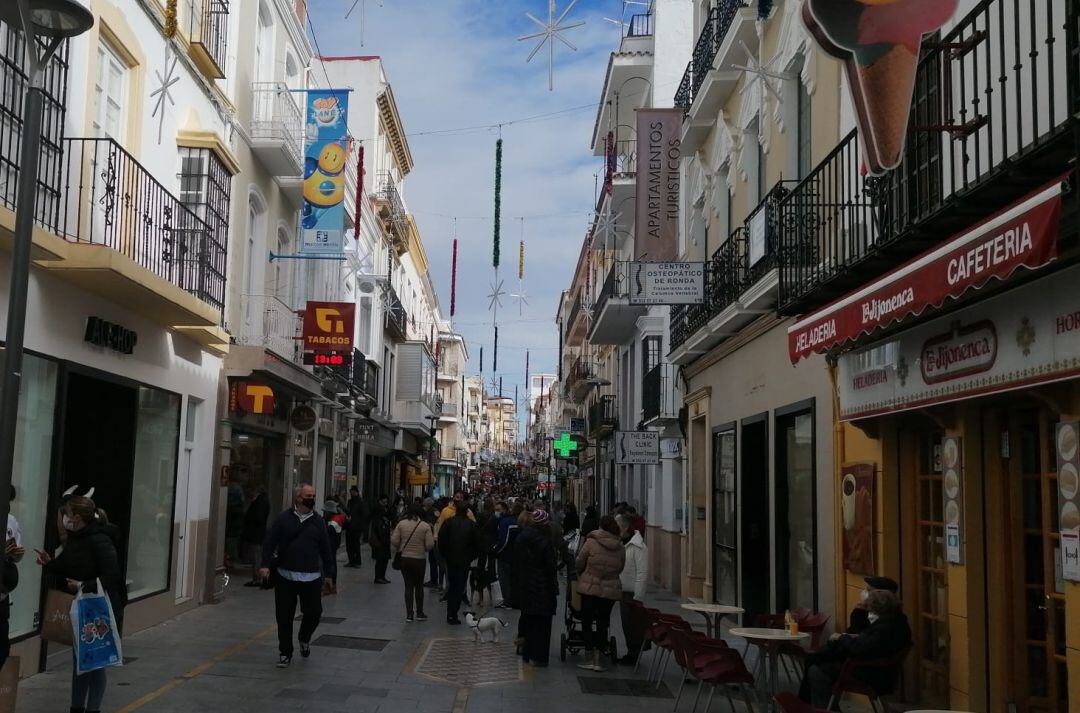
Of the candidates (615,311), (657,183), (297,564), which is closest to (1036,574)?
(297,564)

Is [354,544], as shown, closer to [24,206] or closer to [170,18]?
[170,18]

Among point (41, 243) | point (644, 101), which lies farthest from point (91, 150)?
point (644, 101)

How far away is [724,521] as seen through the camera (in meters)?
16.8

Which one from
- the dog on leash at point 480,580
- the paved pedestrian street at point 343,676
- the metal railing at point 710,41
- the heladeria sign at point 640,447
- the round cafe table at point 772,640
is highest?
the metal railing at point 710,41

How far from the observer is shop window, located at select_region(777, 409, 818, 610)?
12211mm

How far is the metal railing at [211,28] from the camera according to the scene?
14195mm

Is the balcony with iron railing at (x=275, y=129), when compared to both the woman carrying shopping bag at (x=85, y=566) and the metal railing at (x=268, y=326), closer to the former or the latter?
the metal railing at (x=268, y=326)

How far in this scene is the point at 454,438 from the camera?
77688 mm

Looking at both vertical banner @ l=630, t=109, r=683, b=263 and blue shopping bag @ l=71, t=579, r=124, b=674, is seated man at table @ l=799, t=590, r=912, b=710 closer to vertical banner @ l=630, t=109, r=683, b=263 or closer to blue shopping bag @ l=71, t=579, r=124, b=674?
blue shopping bag @ l=71, t=579, r=124, b=674

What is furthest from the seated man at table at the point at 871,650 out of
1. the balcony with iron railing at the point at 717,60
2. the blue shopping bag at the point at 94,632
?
the balcony with iron railing at the point at 717,60

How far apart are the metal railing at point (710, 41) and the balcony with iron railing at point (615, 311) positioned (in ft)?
22.2

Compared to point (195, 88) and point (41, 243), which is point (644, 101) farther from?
point (41, 243)

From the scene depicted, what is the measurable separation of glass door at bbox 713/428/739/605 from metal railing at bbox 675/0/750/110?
19.2ft

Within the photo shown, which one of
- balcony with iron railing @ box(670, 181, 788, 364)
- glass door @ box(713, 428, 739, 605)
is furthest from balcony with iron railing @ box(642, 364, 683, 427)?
glass door @ box(713, 428, 739, 605)
